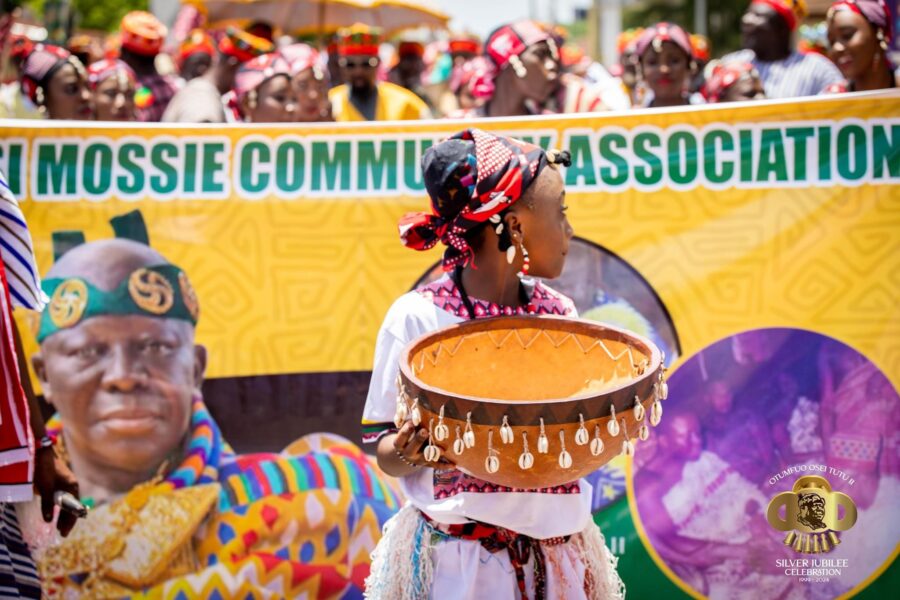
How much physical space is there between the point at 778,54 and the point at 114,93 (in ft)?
15.2

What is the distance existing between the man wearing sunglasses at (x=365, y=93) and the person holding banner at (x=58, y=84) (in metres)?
1.94

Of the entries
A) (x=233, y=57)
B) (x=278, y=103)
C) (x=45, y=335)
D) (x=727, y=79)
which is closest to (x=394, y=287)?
(x=45, y=335)

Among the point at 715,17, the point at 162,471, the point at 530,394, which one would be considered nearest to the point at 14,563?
the point at 162,471

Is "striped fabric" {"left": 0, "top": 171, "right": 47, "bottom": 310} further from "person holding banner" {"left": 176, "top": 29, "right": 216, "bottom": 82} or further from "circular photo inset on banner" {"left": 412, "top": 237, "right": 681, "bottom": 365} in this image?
"person holding banner" {"left": 176, "top": 29, "right": 216, "bottom": 82}

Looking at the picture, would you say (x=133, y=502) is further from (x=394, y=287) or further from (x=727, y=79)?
(x=727, y=79)

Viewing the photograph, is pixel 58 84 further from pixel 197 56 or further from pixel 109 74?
pixel 197 56

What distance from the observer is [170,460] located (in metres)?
4.13

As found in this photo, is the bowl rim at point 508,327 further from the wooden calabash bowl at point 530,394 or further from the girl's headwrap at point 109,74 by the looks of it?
the girl's headwrap at point 109,74

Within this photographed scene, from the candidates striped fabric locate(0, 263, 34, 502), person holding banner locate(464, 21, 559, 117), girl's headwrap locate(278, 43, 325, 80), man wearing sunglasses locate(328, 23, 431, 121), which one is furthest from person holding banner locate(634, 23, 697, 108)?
striped fabric locate(0, 263, 34, 502)

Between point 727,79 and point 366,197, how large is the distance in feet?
11.2

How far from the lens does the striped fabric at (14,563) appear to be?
3.04m

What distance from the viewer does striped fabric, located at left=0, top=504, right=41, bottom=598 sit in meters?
3.04

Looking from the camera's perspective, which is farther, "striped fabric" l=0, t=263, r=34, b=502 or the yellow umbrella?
the yellow umbrella

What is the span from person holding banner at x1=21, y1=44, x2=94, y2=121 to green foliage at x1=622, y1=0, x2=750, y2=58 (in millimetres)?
29050
